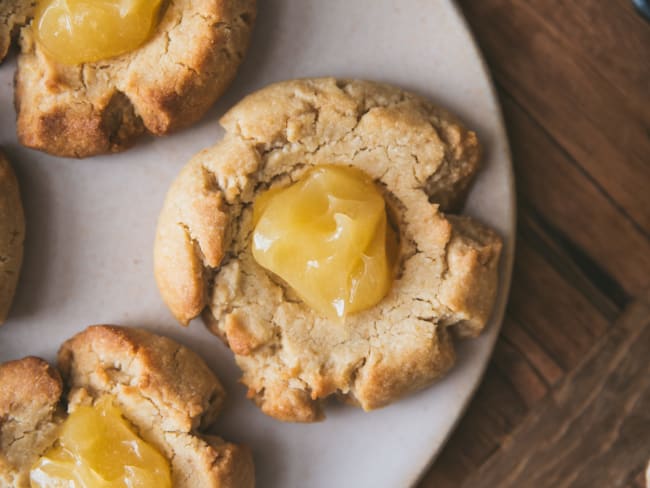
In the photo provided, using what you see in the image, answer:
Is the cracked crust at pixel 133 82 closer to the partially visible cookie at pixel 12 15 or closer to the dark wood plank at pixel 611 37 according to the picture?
the partially visible cookie at pixel 12 15

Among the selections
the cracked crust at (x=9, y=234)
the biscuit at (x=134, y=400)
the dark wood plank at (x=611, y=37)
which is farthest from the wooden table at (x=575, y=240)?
the cracked crust at (x=9, y=234)

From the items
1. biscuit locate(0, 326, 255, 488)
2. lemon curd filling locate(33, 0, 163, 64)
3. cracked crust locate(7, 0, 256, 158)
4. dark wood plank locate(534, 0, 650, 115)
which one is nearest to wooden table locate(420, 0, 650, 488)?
dark wood plank locate(534, 0, 650, 115)

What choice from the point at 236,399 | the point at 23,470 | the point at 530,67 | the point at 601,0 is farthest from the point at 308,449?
the point at 601,0

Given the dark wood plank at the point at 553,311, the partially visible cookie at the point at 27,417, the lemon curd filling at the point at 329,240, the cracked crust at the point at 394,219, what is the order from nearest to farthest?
the lemon curd filling at the point at 329,240 < the cracked crust at the point at 394,219 < the partially visible cookie at the point at 27,417 < the dark wood plank at the point at 553,311

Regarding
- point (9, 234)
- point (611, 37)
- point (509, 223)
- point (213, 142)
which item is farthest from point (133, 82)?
point (611, 37)

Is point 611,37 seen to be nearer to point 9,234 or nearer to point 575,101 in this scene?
point 575,101

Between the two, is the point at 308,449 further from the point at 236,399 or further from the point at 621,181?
the point at 621,181

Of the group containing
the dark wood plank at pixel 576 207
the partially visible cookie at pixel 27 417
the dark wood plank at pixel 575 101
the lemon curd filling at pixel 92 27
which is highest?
the dark wood plank at pixel 575 101
